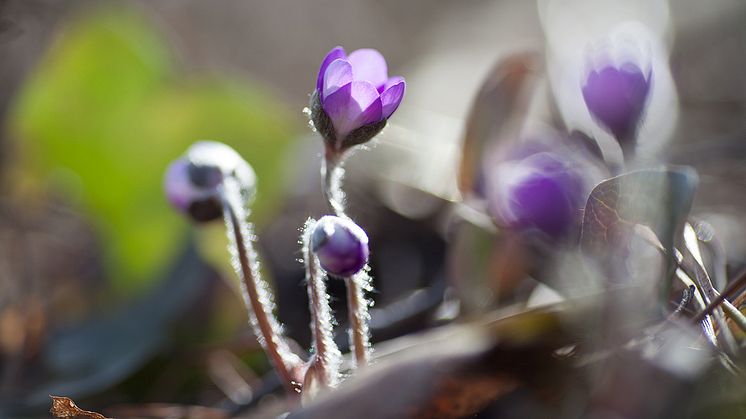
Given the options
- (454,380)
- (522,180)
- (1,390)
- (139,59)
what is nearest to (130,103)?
(139,59)

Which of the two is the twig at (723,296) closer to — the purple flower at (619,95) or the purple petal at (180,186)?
the purple flower at (619,95)

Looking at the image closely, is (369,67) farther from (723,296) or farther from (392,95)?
(723,296)

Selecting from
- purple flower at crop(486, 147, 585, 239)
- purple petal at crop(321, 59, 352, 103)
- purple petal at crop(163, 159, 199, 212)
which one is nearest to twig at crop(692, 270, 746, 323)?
purple flower at crop(486, 147, 585, 239)

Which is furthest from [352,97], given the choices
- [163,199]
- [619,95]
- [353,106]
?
[163,199]

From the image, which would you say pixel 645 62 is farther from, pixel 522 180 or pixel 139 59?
pixel 139 59

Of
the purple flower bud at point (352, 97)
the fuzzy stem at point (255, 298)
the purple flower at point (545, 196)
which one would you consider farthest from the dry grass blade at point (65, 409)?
the purple flower at point (545, 196)

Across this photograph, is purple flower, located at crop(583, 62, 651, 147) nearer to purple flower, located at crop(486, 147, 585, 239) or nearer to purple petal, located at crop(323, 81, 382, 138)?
purple flower, located at crop(486, 147, 585, 239)
